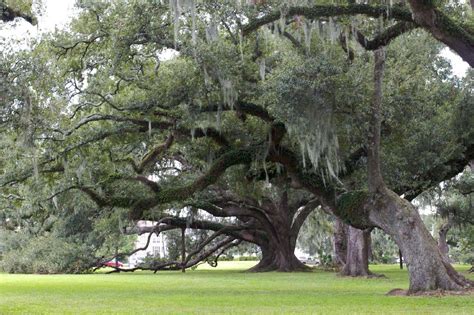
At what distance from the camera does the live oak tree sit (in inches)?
514

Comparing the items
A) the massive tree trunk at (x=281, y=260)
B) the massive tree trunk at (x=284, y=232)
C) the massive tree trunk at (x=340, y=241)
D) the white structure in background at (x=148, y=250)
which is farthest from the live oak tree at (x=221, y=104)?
the white structure in background at (x=148, y=250)

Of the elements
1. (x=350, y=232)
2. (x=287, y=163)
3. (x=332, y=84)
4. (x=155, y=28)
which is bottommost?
(x=350, y=232)

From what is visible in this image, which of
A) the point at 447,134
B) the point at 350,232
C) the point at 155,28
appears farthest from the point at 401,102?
the point at 350,232

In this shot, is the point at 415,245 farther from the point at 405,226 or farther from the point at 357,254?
the point at 357,254

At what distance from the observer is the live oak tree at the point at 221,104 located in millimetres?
13047

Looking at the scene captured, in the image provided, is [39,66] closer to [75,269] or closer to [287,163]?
[287,163]

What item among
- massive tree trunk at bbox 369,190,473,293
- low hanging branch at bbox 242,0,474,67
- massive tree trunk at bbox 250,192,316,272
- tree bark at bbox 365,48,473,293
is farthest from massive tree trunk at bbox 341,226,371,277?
low hanging branch at bbox 242,0,474,67

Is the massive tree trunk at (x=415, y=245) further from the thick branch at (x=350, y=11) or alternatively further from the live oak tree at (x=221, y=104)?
the thick branch at (x=350, y=11)

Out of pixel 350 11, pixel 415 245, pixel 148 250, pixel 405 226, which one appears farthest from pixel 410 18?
pixel 148 250

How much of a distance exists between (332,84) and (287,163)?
3.87 meters

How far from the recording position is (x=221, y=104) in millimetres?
14906

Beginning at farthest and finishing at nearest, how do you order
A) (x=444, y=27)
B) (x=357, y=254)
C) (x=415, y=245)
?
(x=357, y=254) → (x=415, y=245) → (x=444, y=27)

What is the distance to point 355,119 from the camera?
14164 mm

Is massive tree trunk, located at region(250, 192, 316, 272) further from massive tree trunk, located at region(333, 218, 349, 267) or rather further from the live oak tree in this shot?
the live oak tree
